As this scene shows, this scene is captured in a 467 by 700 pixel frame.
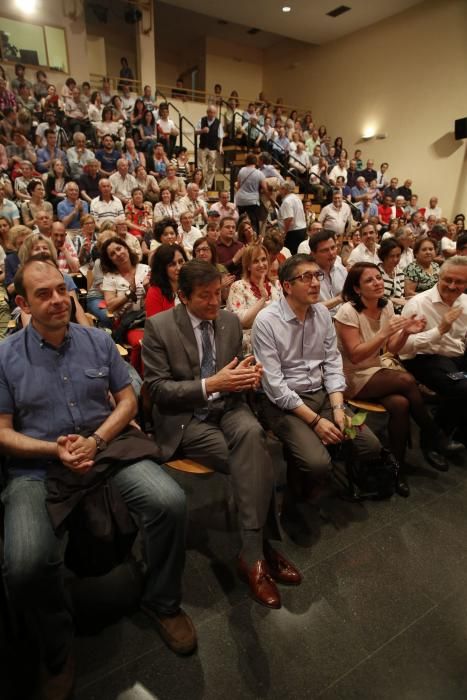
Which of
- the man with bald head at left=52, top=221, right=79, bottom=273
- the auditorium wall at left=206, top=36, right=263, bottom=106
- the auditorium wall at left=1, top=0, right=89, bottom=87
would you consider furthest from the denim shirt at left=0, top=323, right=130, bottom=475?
the auditorium wall at left=206, top=36, right=263, bottom=106

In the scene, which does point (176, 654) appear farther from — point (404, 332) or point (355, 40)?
point (355, 40)

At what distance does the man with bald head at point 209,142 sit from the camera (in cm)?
898

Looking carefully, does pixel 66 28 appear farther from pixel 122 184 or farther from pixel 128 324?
pixel 128 324

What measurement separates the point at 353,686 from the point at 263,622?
14.0 inches

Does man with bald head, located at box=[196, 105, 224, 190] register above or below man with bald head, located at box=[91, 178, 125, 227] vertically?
above

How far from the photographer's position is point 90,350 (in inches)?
61.9

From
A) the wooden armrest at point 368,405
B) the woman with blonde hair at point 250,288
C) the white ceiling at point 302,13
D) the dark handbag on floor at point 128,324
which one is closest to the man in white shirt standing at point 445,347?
the wooden armrest at point 368,405

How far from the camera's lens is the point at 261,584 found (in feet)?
5.21

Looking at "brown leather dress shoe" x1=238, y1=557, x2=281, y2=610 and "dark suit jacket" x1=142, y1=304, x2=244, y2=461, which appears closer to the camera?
"brown leather dress shoe" x1=238, y1=557, x2=281, y2=610

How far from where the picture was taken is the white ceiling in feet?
33.4

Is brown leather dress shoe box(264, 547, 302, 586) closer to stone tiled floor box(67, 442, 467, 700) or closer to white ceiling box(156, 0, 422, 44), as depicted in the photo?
stone tiled floor box(67, 442, 467, 700)

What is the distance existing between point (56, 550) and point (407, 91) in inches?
533

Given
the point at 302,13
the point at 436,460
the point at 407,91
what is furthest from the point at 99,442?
the point at 302,13

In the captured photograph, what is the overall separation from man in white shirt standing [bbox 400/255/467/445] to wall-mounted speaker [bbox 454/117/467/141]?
370 inches
